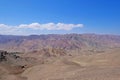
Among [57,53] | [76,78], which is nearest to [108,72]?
[76,78]

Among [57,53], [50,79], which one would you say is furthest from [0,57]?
[57,53]

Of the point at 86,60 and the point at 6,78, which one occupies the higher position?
the point at 86,60

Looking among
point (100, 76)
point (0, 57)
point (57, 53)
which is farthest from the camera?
point (57, 53)

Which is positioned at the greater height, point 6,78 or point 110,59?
point 110,59

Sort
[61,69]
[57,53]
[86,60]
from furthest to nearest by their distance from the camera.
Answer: [57,53] < [86,60] < [61,69]

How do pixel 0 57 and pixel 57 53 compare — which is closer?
pixel 0 57

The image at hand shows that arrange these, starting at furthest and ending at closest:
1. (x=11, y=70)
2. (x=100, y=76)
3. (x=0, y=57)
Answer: (x=0, y=57) → (x=11, y=70) → (x=100, y=76)

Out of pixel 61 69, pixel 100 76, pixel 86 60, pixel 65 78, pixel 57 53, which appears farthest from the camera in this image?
pixel 57 53

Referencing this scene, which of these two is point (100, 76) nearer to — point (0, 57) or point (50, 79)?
point (50, 79)

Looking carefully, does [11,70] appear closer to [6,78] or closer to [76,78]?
[6,78]
